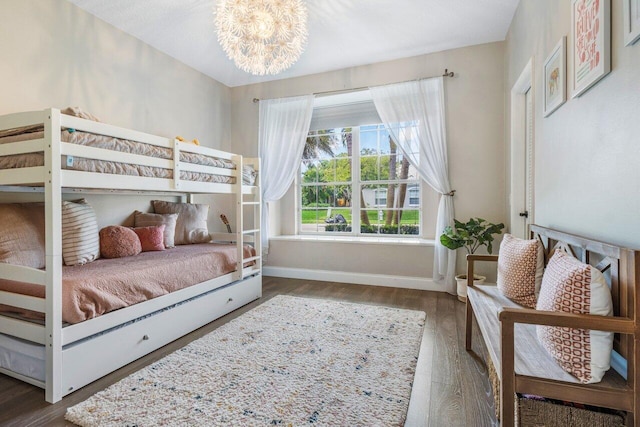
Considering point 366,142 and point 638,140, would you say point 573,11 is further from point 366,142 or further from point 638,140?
point 366,142

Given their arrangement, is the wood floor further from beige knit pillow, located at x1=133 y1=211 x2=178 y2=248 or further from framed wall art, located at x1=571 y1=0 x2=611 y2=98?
framed wall art, located at x1=571 y1=0 x2=611 y2=98

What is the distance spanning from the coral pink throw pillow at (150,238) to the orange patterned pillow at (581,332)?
2.97m

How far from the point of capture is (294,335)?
2264mm

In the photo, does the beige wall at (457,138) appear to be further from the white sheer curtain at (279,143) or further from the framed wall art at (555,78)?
the framed wall art at (555,78)

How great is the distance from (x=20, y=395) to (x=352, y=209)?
3.39 m

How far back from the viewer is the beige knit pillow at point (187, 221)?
331cm

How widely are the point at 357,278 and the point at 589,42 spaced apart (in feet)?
9.75

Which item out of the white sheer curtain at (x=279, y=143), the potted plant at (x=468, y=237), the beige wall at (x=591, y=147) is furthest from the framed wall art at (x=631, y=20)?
the white sheer curtain at (x=279, y=143)

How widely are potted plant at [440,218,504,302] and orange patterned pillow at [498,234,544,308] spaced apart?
1238 mm

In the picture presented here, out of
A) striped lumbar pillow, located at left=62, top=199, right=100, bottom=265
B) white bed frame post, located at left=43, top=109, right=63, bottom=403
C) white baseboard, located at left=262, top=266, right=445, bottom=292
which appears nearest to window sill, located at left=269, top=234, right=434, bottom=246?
white baseboard, located at left=262, top=266, right=445, bottom=292

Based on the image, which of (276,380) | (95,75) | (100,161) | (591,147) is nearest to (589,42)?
(591,147)

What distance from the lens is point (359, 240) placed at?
3818 millimetres

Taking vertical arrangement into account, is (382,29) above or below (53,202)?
above

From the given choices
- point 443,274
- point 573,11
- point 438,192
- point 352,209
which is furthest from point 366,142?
point 573,11
